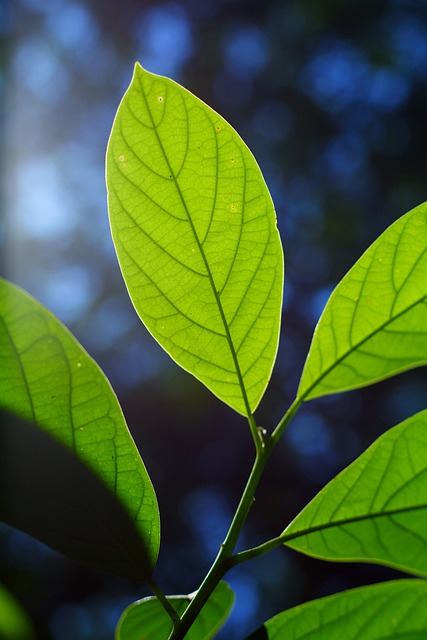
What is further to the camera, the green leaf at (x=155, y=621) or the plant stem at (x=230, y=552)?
the green leaf at (x=155, y=621)

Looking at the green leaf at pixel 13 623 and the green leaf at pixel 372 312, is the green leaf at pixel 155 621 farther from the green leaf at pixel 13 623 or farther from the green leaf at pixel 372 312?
the green leaf at pixel 372 312

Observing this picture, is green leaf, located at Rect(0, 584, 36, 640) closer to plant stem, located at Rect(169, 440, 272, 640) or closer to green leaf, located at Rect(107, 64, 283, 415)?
plant stem, located at Rect(169, 440, 272, 640)

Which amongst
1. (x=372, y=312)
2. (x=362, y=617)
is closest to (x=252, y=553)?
(x=362, y=617)

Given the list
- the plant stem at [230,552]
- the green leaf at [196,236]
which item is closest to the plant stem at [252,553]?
the plant stem at [230,552]

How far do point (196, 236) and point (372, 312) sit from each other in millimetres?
173

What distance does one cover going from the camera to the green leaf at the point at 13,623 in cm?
47

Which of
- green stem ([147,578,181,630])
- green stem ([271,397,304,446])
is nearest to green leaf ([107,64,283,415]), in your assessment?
green stem ([271,397,304,446])

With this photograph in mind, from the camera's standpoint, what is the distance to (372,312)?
54cm

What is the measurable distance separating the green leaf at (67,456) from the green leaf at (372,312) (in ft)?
0.58

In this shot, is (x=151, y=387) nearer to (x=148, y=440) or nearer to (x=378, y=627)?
(x=148, y=440)

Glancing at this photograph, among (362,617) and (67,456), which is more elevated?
(67,456)

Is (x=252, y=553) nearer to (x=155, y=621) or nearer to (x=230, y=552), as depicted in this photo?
(x=230, y=552)

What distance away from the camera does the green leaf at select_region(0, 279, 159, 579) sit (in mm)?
Answer: 423

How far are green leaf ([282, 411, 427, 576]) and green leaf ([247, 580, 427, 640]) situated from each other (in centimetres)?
4
